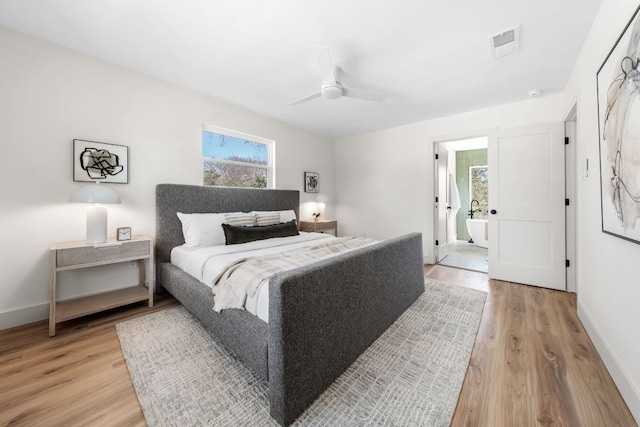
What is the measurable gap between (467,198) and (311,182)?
4.33m

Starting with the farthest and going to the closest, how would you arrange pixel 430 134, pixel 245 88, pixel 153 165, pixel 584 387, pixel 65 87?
pixel 430 134, pixel 245 88, pixel 153 165, pixel 65 87, pixel 584 387

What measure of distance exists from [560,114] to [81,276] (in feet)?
18.9

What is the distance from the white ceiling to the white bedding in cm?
190

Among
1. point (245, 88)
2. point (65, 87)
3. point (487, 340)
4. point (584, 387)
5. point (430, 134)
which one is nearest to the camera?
point (584, 387)

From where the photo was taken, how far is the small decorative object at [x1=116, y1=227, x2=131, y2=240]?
2.40 meters

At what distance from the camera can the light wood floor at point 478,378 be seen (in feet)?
4.09

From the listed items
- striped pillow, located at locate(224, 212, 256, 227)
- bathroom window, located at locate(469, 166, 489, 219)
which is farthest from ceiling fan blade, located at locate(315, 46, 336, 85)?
bathroom window, located at locate(469, 166, 489, 219)

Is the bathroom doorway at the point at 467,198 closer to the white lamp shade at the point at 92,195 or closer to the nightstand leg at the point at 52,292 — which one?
the white lamp shade at the point at 92,195

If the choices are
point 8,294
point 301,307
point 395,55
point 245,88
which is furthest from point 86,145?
point 395,55

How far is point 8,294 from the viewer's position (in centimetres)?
207

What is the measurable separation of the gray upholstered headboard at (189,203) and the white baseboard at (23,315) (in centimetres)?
95

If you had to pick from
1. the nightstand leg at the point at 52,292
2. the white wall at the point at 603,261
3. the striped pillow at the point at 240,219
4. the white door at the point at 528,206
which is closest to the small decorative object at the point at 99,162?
the nightstand leg at the point at 52,292

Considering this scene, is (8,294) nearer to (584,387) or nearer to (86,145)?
(86,145)

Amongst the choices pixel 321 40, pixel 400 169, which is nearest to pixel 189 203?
pixel 321 40
